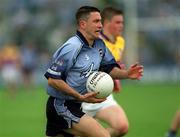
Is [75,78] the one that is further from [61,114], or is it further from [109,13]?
[109,13]

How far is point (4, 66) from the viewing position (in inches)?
1218

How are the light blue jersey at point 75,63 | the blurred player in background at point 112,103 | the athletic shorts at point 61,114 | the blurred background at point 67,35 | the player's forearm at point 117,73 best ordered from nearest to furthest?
the light blue jersey at point 75,63, the athletic shorts at point 61,114, the player's forearm at point 117,73, the blurred player in background at point 112,103, the blurred background at point 67,35

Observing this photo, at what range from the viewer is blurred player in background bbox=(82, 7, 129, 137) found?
38.5 ft

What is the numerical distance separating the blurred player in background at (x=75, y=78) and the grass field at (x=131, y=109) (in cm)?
587

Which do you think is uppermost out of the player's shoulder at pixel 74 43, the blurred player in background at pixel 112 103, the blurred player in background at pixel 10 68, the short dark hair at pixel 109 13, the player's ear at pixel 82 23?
the player's ear at pixel 82 23

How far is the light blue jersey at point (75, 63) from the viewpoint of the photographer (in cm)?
980

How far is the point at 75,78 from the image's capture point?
10.1 meters

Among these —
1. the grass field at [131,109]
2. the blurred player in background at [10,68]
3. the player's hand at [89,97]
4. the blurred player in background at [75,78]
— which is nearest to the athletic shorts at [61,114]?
the blurred player in background at [75,78]

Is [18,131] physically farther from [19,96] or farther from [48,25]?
[48,25]

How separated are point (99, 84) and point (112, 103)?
245 centimetres

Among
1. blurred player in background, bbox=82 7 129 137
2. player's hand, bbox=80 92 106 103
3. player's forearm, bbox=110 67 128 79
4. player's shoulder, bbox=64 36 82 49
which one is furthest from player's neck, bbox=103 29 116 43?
player's hand, bbox=80 92 106 103

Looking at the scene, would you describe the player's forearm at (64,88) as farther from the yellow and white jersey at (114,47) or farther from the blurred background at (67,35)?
the blurred background at (67,35)

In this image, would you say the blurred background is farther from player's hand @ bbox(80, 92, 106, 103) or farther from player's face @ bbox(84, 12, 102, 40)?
player's hand @ bbox(80, 92, 106, 103)

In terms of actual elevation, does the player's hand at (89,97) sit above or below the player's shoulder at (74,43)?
below
